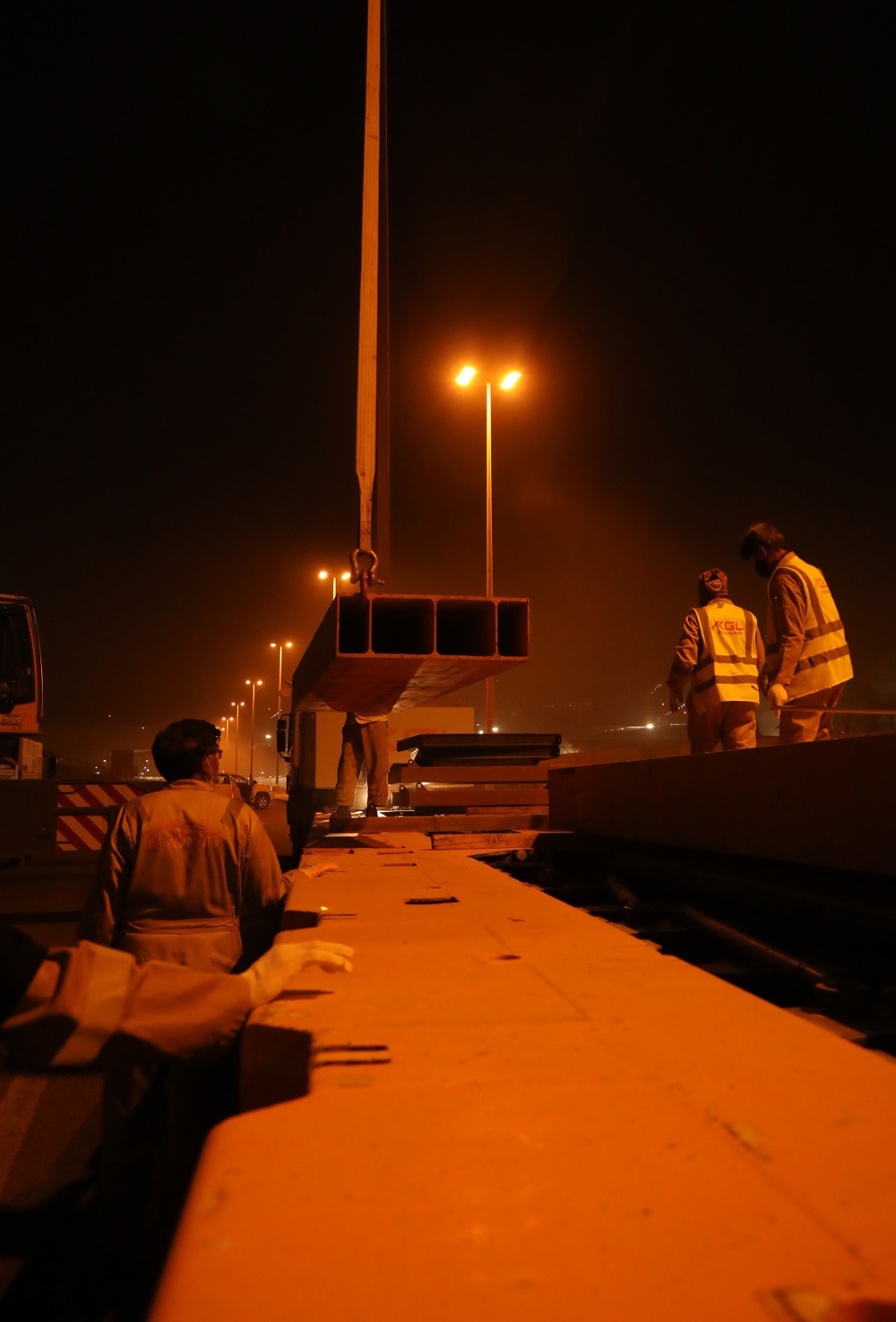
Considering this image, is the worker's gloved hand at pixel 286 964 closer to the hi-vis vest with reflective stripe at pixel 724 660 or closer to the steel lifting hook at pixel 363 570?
the steel lifting hook at pixel 363 570

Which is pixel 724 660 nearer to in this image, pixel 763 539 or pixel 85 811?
pixel 763 539

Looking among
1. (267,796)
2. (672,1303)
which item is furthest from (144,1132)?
(267,796)

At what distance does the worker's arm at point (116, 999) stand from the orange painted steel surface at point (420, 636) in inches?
86.0

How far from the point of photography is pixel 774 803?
3.15 metres

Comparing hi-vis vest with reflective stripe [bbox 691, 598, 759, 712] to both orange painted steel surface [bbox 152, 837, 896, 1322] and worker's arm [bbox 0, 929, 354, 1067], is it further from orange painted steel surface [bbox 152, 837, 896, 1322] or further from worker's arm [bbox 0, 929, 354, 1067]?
worker's arm [bbox 0, 929, 354, 1067]

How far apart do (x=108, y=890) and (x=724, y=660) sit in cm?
416

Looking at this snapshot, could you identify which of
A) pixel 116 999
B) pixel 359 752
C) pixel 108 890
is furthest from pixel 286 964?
pixel 359 752

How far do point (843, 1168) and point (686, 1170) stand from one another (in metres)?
0.21

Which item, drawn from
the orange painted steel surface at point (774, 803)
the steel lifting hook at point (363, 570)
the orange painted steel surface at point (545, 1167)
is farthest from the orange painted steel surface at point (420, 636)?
the orange painted steel surface at point (545, 1167)

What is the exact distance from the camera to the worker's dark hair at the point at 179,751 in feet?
12.0

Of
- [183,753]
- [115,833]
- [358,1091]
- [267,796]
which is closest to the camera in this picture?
[358,1091]

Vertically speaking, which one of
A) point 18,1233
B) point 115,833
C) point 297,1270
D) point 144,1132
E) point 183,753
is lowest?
point 18,1233

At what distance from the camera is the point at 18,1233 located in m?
2.90

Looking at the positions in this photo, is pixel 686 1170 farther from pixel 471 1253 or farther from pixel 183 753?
pixel 183 753
